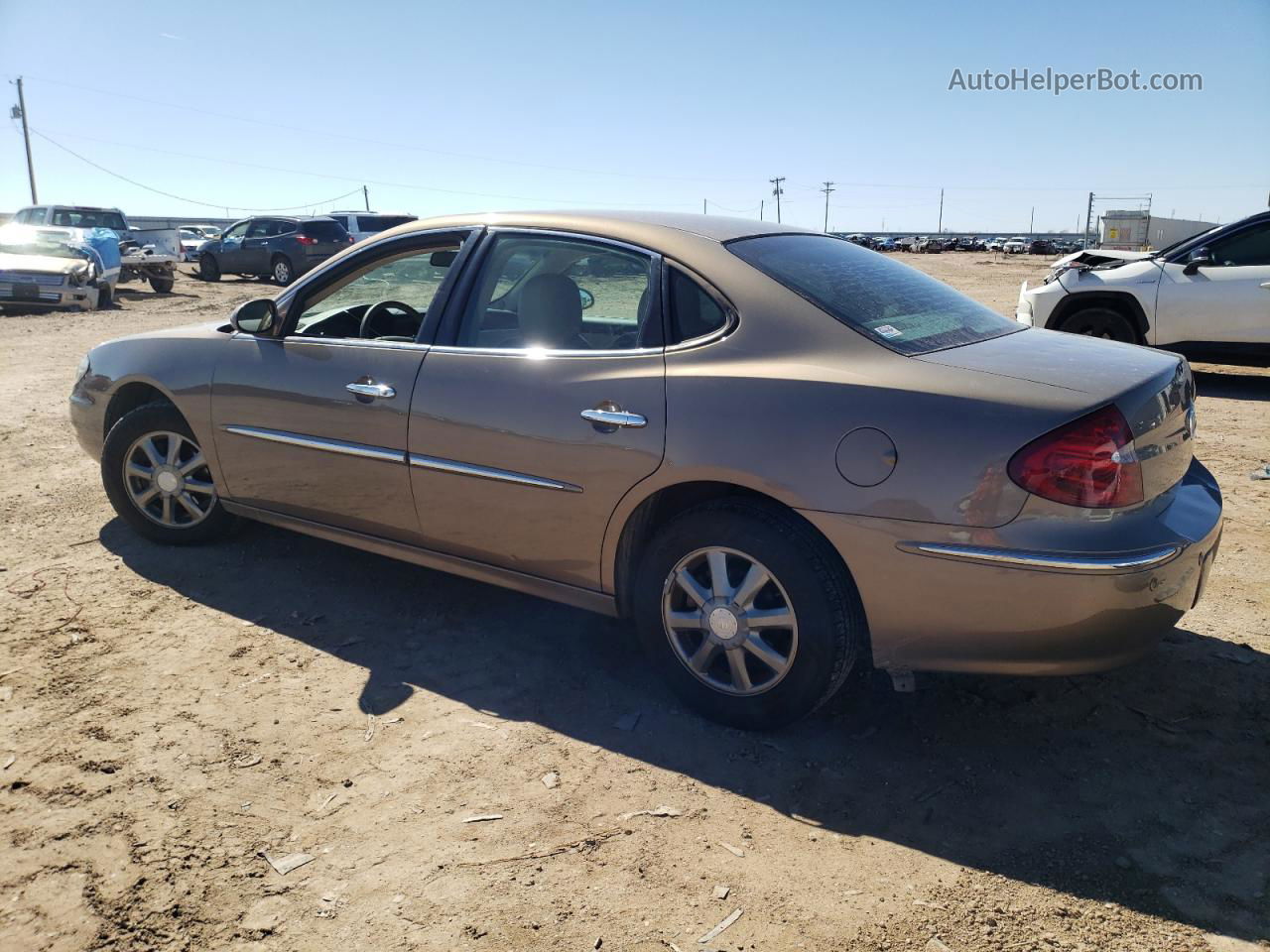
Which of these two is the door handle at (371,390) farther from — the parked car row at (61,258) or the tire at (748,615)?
Result: the parked car row at (61,258)

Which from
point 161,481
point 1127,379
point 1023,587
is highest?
point 1127,379

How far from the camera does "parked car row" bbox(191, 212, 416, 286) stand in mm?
23844

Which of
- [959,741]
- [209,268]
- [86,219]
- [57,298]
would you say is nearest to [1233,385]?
[959,741]

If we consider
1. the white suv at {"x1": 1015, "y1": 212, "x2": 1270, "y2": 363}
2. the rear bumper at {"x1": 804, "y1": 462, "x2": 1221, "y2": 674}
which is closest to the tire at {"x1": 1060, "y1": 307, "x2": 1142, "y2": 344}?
the white suv at {"x1": 1015, "y1": 212, "x2": 1270, "y2": 363}

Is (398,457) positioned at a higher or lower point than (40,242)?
lower

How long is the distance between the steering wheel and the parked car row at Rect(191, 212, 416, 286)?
2022 cm

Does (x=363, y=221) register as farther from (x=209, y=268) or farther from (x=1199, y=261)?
(x=1199, y=261)

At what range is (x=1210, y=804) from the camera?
2.70m

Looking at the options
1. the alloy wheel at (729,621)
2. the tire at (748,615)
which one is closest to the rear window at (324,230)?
the tire at (748,615)

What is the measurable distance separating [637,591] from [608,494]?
13.8 inches

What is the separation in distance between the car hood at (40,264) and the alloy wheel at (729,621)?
16.9 metres

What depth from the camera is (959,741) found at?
121 inches

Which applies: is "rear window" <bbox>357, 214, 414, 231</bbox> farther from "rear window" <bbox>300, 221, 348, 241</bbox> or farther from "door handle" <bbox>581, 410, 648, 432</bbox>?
"door handle" <bbox>581, 410, 648, 432</bbox>

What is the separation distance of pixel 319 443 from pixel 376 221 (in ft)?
76.8
